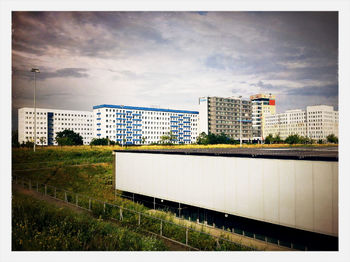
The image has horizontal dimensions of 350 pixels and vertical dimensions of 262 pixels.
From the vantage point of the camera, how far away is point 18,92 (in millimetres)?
9516

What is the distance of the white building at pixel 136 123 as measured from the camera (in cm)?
8312

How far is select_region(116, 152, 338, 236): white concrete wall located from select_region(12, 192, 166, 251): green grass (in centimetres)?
305

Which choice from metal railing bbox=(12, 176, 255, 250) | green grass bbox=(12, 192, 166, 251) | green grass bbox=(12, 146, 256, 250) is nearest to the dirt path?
metal railing bbox=(12, 176, 255, 250)

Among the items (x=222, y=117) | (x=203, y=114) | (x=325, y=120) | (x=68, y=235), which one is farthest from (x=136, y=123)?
(x=68, y=235)

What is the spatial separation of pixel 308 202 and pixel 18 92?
33.4 feet

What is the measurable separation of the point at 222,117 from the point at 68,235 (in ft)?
295

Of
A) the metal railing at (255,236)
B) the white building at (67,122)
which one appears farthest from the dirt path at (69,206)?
the white building at (67,122)

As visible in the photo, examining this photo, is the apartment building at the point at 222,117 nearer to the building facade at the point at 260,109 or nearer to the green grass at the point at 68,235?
the building facade at the point at 260,109

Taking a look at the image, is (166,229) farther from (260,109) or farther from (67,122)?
(260,109)

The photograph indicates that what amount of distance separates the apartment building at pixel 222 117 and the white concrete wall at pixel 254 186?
7993 centimetres

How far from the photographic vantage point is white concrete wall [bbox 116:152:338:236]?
692 centimetres

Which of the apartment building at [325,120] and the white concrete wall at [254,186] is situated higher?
the apartment building at [325,120]
